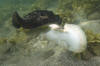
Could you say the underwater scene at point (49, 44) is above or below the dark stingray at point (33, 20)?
below

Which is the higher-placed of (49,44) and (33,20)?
(33,20)

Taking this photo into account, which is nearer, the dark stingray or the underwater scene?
the underwater scene

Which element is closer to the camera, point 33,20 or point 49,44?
point 49,44

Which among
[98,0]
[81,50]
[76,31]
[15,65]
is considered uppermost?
[98,0]

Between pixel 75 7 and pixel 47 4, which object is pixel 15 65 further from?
pixel 47 4

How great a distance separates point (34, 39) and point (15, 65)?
1.36 meters

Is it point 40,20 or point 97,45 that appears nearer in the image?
point 97,45

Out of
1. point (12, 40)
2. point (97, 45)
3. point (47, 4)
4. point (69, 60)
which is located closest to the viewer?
point (69, 60)

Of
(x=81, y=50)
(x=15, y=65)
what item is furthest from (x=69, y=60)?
(x=15, y=65)

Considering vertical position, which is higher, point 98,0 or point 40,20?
point 98,0

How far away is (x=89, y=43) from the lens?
14.9ft

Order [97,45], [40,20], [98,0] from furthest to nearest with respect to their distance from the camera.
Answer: [98,0] < [40,20] < [97,45]

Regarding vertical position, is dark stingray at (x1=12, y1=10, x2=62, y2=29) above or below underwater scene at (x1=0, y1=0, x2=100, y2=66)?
above

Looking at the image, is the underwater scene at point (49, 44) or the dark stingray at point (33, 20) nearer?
the underwater scene at point (49, 44)
